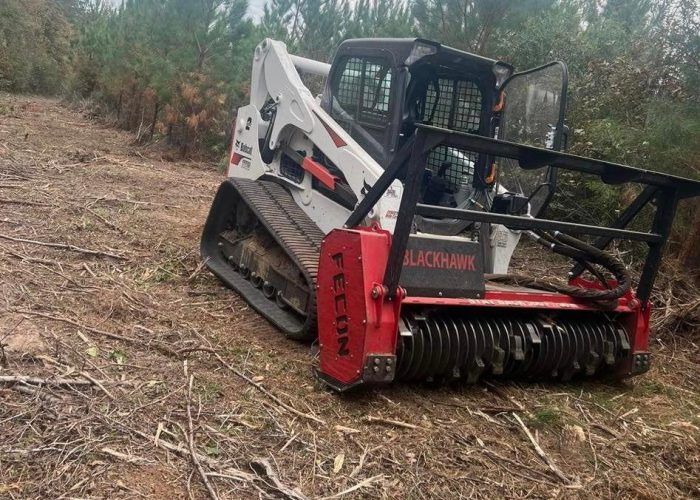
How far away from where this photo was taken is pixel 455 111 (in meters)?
5.24

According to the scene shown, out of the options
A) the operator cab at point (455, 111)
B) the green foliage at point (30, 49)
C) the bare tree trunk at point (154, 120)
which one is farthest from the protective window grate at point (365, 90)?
the green foliage at point (30, 49)

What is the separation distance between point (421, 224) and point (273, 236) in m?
1.10

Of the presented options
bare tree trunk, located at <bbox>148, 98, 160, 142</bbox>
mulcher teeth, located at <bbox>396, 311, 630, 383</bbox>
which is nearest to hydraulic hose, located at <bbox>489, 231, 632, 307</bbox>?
mulcher teeth, located at <bbox>396, 311, 630, 383</bbox>

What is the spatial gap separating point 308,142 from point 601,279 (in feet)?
8.06

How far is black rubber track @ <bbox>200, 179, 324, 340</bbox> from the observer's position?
4637mm

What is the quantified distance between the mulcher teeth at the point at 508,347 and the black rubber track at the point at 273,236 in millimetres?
801

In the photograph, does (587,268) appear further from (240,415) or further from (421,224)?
(240,415)

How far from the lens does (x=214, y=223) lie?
6.33 meters

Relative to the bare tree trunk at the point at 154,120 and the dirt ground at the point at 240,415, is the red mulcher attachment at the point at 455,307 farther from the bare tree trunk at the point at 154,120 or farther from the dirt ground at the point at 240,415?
the bare tree trunk at the point at 154,120

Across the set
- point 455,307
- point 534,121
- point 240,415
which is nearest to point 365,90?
point 534,121

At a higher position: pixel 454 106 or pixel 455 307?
pixel 454 106

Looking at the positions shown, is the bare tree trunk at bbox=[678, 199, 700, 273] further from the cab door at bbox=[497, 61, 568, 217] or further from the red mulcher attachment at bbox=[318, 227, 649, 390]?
the cab door at bbox=[497, 61, 568, 217]

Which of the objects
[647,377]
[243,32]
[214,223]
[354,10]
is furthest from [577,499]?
[354,10]

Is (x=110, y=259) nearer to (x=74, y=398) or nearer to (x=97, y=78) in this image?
(x=74, y=398)
